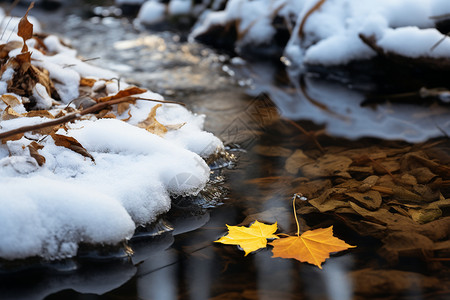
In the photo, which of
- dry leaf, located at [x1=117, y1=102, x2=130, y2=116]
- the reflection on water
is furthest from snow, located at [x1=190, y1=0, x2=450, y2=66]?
dry leaf, located at [x1=117, y1=102, x2=130, y2=116]

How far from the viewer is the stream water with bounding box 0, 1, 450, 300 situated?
1208mm

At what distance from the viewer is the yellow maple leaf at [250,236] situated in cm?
139

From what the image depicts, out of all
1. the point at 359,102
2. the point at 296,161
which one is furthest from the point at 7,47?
the point at 359,102

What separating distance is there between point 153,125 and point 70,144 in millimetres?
411

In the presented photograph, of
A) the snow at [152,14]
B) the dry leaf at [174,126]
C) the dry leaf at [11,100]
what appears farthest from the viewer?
the snow at [152,14]

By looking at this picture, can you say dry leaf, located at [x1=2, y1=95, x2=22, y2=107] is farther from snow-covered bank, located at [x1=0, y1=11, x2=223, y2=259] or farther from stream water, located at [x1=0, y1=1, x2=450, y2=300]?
stream water, located at [x1=0, y1=1, x2=450, y2=300]

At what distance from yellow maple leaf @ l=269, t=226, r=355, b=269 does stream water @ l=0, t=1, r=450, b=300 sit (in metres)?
0.02

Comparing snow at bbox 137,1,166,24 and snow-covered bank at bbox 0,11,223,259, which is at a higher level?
snow-covered bank at bbox 0,11,223,259

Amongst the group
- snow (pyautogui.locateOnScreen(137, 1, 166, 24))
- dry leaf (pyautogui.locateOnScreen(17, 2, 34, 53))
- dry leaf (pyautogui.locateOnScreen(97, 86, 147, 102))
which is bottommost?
snow (pyautogui.locateOnScreen(137, 1, 166, 24))

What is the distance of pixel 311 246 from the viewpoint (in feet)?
4.49

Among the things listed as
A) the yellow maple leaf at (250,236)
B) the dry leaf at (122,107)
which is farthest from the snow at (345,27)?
the yellow maple leaf at (250,236)

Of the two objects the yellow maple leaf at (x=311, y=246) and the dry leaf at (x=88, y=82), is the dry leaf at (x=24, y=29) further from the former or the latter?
the yellow maple leaf at (x=311, y=246)

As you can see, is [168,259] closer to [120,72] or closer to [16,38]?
[16,38]

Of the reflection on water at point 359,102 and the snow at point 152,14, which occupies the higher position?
the reflection on water at point 359,102
